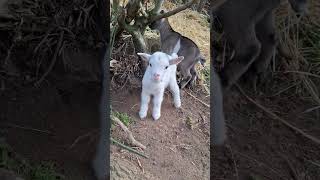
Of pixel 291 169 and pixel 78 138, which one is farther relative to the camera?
pixel 78 138

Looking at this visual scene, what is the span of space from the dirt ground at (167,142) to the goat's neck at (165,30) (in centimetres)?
29

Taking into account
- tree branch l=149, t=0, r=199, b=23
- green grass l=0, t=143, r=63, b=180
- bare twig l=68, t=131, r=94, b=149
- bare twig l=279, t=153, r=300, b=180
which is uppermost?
tree branch l=149, t=0, r=199, b=23

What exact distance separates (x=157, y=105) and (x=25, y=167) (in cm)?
75

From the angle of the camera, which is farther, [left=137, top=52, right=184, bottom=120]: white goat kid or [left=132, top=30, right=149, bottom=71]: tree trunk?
[left=132, top=30, right=149, bottom=71]: tree trunk

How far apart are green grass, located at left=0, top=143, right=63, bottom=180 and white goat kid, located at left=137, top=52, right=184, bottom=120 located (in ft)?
1.77

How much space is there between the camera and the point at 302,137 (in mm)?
2451

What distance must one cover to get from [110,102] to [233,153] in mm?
670

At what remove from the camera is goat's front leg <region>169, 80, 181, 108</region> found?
249 centimetres

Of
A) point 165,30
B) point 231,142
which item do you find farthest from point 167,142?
point 165,30

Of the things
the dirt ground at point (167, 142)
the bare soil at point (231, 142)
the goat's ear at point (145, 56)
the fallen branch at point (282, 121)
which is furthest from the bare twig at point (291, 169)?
the goat's ear at point (145, 56)

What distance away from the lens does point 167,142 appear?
8.25 feet

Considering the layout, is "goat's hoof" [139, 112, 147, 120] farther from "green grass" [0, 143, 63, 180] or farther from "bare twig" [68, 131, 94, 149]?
"green grass" [0, 143, 63, 180]

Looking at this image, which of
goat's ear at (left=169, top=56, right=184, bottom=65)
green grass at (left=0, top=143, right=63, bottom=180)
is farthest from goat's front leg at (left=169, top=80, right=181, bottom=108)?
green grass at (left=0, top=143, right=63, bottom=180)

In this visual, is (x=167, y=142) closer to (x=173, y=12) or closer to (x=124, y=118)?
(x=124, y=118)
